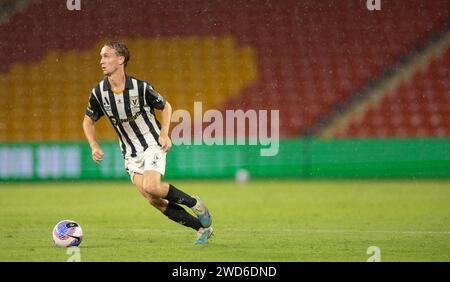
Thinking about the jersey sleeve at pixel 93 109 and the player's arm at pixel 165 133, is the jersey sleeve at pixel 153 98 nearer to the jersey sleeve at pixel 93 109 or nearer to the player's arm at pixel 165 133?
the player's arm at pixel 165 133

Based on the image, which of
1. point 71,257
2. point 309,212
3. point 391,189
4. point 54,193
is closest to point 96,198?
point 54,193

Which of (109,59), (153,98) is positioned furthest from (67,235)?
(109,59)

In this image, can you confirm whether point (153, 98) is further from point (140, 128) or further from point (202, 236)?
point (202, 236)

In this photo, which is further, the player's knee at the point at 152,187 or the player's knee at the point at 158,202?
Answer: the player's knee at the point at 158,202

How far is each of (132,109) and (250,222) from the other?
2596mm

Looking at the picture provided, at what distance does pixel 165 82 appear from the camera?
56.5 feet

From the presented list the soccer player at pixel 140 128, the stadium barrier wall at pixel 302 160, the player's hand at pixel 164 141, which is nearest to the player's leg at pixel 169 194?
the soccer player at pixel 140 128

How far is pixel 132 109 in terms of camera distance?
7688 millimetres

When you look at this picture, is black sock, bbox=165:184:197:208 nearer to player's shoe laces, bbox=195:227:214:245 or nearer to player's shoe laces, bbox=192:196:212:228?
player's shoe laces, bbox=192:196:212:228

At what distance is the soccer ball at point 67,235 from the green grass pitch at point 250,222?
91mm

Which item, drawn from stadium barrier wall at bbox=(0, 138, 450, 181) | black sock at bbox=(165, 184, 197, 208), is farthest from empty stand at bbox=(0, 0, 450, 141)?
black sock at bbox=(165, 184, 197, 208)

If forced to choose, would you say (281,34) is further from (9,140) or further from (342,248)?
(342,248)

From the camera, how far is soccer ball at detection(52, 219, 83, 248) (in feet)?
24.3

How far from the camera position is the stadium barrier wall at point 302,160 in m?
15.9
